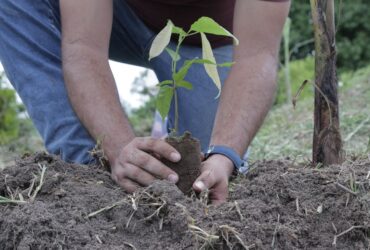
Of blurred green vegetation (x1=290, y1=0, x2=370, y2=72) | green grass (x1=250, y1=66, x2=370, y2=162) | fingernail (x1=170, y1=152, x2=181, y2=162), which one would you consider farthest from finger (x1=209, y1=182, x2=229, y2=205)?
blurred green vegetation (x1=290, y1=0, x2=370, y2=72)

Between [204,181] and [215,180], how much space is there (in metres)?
0.04

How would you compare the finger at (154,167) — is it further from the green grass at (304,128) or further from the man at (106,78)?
the green grass at (304,128)

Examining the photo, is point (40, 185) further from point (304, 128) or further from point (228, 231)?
point (304, 128)

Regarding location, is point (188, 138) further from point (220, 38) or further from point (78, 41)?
point (220, 38)

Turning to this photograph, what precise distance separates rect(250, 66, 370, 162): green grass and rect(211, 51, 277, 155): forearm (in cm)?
74

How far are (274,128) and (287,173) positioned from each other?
2984 mm

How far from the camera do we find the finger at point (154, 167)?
63.2 inches

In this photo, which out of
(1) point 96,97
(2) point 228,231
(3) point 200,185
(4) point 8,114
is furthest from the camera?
(4) point 8,114

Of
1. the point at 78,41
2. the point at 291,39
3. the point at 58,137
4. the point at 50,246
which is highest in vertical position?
the point at 78,41

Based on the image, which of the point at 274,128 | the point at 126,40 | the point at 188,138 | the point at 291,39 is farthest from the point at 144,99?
the point at 188,138

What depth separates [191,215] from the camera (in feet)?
4.54

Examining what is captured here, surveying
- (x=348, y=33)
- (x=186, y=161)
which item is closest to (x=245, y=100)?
(x=186, y=161)

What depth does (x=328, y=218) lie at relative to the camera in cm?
141

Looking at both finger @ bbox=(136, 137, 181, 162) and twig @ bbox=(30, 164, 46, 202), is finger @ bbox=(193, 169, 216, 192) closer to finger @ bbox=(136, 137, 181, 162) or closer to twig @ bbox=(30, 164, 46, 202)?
finger @ bbox=(136, 137, 181, 162)
